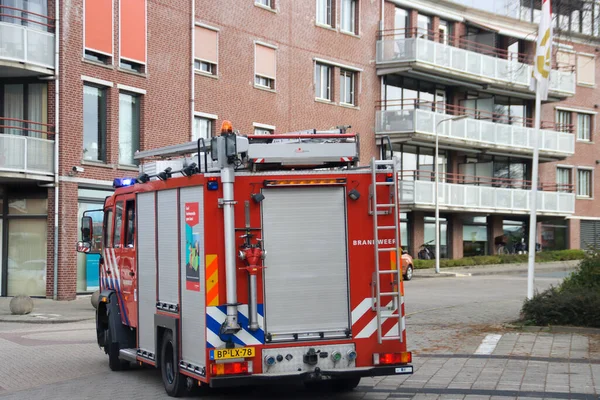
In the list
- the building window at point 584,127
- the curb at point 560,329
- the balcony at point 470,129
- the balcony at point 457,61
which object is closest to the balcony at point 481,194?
the balcony at point 470,129

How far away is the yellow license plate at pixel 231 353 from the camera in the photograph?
888 cm

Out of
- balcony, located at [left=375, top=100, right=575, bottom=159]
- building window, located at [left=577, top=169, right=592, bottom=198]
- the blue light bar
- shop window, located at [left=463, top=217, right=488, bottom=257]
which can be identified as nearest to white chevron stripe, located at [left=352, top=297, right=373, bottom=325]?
the blue light bar

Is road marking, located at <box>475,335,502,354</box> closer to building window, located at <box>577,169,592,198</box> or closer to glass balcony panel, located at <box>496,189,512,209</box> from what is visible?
glass balcony panel, located at <box>496,189,512,209</box>

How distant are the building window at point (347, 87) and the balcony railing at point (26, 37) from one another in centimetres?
1590

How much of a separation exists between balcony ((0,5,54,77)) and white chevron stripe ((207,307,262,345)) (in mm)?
18226

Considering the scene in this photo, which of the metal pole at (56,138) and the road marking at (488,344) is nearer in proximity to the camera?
the road marking at (488,344)

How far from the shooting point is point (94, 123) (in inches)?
1104

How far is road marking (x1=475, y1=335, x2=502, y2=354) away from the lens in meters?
13.6

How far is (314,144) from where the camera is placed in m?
9.64

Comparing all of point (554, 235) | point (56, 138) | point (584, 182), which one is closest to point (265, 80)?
point (56, 138)

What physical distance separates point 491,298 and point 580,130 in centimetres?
3107

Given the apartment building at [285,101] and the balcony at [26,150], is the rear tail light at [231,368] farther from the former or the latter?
the balcony at [26,150]

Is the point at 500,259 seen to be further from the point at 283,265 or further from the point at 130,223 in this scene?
the point at 283,265

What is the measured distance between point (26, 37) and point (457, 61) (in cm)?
2346
